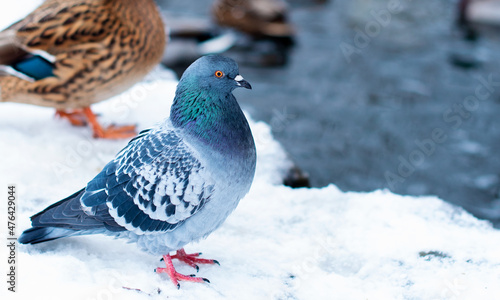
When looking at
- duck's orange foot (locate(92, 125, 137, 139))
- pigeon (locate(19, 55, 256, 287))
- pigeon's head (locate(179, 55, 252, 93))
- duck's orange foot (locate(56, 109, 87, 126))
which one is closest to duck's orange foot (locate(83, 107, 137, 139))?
duck's orange foot (locate(92, 125, 137, 139))

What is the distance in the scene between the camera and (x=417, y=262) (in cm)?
372

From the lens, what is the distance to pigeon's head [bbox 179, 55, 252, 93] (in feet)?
11.1

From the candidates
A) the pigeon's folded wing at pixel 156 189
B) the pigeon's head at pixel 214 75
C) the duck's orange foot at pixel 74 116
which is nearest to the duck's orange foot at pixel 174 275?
the pigeon's folded wing at pixel 156 189

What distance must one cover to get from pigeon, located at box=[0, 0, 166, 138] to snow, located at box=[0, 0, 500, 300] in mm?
417

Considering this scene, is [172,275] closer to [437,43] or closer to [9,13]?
[9,13]

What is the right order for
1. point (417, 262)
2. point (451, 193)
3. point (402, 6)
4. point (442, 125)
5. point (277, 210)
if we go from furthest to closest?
1. point (402, 6)
2. point (442, 125)
3. point (451, 193)
4. point (277, 210)
5. point (417, 262)

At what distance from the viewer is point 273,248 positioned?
12.9 feet

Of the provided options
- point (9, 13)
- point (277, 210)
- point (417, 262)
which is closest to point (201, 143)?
point (277, 210)

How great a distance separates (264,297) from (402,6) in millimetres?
10133

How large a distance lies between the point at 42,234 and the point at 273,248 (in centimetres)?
143

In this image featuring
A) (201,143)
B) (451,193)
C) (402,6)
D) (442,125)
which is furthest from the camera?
(402,6)

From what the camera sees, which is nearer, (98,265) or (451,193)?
(98,265)

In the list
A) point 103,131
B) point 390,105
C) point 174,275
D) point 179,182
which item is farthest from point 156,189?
point 390,105

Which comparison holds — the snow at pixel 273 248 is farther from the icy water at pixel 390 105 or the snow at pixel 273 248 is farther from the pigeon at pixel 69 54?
the icy water at pixel 390 105
